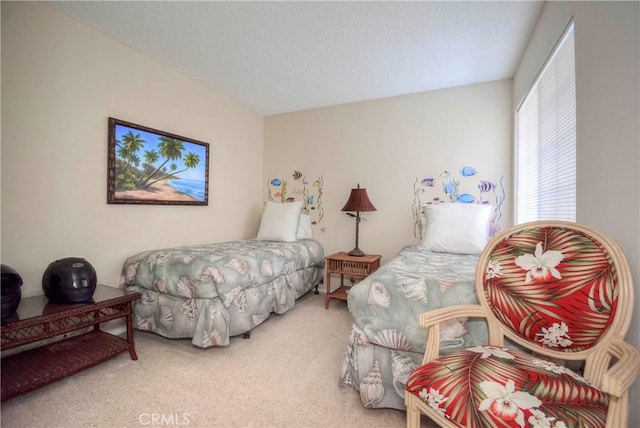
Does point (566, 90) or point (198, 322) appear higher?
point (566, 90)

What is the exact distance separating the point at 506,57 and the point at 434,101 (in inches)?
30.3

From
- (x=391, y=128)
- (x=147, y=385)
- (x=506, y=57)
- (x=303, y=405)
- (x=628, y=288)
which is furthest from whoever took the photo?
(x=391, y=128)

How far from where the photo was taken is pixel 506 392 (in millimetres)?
829

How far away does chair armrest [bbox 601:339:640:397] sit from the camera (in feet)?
2.20

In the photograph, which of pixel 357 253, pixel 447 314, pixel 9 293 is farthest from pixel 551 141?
pixel 9 293

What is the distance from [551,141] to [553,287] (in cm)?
124

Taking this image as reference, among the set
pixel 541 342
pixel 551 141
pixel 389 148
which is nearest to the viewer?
pixel 541 342

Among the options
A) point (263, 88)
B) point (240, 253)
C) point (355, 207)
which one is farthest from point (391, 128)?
point (240, 253)

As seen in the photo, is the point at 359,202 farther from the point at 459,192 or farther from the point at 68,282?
the point at 68,282

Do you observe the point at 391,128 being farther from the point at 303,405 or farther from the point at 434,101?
the point at 303,405

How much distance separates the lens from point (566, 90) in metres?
1.59

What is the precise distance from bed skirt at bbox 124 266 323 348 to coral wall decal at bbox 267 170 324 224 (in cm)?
142

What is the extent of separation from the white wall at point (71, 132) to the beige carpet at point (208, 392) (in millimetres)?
816

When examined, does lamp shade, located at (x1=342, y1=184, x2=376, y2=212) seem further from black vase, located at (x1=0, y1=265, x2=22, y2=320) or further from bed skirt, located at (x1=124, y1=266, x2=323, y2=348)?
black vase, located at (x1=0, y1=265, x2=22, y2=320)
